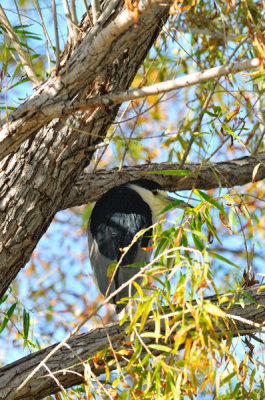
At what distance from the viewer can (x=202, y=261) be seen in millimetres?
1623

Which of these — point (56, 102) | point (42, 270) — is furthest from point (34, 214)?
point (42, 270)

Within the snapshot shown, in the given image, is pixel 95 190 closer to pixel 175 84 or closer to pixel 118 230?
pixel 118 230

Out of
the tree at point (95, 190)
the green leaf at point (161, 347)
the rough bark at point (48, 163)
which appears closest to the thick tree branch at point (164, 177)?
the tree at point (95, 190)

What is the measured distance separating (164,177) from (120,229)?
16.9 inches

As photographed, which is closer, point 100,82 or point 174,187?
point 100,82

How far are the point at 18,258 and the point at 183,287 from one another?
961 mm

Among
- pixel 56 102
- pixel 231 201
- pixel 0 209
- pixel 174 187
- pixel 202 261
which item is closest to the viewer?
pixel 202 261

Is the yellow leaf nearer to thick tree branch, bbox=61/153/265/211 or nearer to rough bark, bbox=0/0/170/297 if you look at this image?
rough bark, bbox=0/0/170/297

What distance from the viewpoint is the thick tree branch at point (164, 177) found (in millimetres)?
3133

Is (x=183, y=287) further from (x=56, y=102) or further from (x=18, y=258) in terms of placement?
(x=18, y=258)

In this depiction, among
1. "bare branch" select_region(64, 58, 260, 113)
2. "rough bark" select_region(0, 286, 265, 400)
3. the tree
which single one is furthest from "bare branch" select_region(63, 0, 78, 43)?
"rough bark" select_region(0, 286, 265, 400)

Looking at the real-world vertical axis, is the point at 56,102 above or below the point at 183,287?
above

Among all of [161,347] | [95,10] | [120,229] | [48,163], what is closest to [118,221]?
[120,229]

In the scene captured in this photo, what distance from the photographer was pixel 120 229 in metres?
3.54
